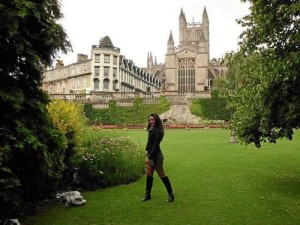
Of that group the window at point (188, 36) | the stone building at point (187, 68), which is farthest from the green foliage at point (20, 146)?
the window at point (188, 36)

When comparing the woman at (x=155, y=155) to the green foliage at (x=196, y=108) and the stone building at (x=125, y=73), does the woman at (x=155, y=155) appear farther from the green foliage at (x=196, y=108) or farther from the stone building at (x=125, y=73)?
the stone building at (x=125, y=73)

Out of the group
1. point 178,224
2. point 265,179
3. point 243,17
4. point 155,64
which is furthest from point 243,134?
point 155,64

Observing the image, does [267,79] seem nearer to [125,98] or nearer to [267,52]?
[267,52]

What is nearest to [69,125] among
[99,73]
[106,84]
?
[99,73]

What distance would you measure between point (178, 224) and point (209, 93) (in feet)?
143

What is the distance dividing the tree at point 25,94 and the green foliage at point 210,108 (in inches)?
1660

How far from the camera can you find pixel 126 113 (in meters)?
50.0

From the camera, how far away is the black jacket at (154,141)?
9.34m

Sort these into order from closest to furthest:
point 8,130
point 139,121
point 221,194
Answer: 1. point 8,130
2. point 221,194
3. point 139,121

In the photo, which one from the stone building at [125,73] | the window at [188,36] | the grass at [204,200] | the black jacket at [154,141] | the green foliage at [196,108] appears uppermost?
the window at [188,36]

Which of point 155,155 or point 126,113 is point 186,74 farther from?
point 155,155

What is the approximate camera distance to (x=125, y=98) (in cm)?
5128

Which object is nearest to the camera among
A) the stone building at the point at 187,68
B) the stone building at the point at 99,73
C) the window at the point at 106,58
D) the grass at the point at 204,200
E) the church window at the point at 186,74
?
the grass at the point at 204,200

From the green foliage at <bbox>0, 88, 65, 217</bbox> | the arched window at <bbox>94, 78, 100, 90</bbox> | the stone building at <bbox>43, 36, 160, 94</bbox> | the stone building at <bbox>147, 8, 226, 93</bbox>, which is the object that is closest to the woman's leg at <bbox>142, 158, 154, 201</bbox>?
the green foliage at <bbox>0, 88, 65, 217</bbox>
